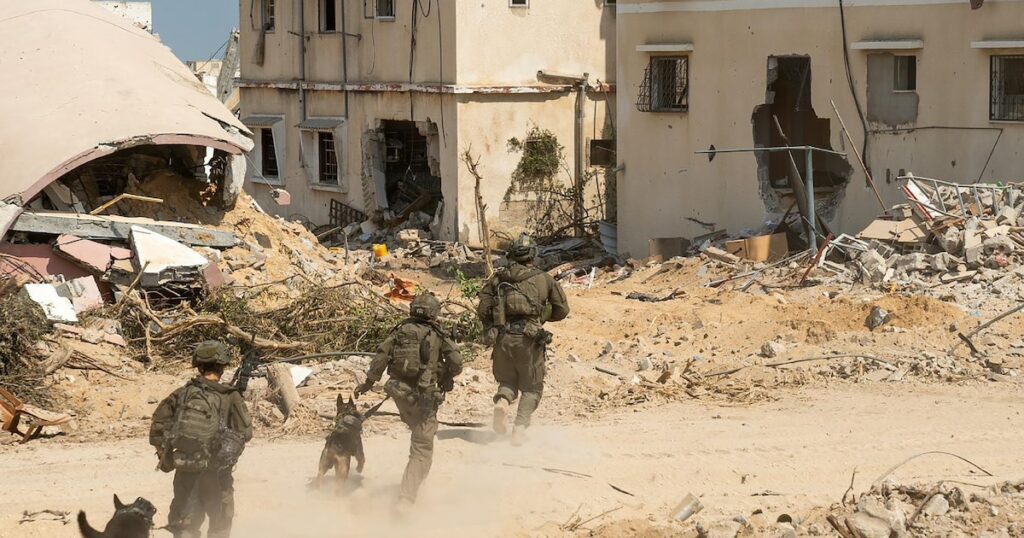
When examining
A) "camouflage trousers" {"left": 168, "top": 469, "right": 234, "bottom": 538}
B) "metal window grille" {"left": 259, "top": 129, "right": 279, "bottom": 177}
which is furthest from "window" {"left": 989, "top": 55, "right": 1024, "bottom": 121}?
"metal window grille" {"left": 259, "top": 129, "right": 279, "bottom": 177}

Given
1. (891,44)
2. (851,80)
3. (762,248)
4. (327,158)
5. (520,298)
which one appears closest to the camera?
(520,298)

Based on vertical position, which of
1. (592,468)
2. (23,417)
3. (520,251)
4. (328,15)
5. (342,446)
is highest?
(328,15)

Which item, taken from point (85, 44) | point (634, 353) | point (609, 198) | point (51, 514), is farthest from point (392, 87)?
point (51, 514)

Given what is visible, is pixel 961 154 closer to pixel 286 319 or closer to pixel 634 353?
pixel 634 353

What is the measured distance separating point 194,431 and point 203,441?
77 millimetres

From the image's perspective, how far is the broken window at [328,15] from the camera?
92.0 ft

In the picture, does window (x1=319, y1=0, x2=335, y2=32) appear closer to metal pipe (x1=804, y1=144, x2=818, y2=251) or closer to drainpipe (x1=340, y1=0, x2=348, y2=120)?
drainpipe (x1=340, y1=0, x2=348, y2=120)

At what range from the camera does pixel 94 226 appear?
15359 mm

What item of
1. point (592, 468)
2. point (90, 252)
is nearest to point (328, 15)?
point (90, 252)

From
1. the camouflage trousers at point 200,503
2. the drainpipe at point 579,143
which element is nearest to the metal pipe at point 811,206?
the drainpipe at point 579,143

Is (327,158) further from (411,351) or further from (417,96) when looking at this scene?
(411,351)

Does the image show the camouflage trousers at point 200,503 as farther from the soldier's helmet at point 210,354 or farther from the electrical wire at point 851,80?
the electrical wire at point 851,80

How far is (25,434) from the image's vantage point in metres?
11.4

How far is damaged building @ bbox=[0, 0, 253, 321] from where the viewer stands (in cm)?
1500
